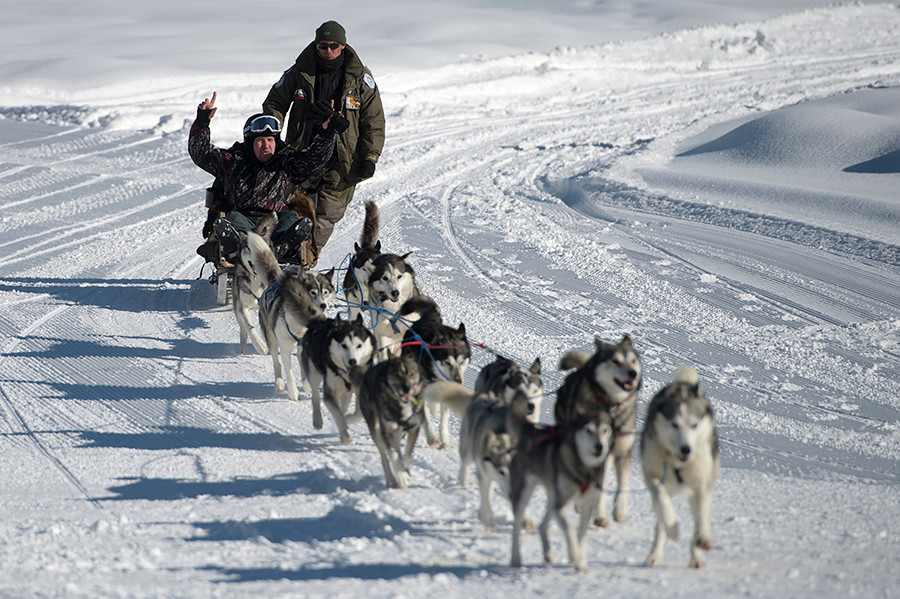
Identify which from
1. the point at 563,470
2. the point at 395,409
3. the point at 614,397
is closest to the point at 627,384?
the point at 614,397

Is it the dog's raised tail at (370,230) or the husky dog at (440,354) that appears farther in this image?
the dog's raised tail at (370,230)

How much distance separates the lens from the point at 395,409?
423 centimetres

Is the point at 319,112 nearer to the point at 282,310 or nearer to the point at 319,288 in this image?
the point at 319,288

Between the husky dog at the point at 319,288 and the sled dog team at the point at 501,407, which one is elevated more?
the husky dog at the point at 319,288

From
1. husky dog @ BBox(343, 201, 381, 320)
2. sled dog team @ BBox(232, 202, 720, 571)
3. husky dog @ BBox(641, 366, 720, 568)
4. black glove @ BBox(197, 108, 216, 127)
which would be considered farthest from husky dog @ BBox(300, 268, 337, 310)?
husky dog @ BBox(641, 366, 720, 568)

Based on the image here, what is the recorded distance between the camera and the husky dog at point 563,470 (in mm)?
3197

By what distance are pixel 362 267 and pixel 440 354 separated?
1775mm

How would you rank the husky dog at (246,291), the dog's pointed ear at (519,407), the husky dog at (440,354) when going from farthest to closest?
1. the husky dog at (246,291)
2. the husky dog at (440,354)
3. the dog's pointed ear at (519,407)

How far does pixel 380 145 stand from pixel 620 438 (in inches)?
194

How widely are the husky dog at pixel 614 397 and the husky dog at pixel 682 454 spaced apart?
0.84 ft

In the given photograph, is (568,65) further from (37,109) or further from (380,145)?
(380,145)

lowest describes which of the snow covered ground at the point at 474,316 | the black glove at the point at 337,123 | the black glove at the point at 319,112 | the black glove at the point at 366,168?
the snow covered ground at the point at 474,316

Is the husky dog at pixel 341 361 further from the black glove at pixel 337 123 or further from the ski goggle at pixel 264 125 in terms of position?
the ski goggle at pixel 264 125

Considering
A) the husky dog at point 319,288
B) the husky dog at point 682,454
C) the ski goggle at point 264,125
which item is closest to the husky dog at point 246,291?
the husky dog at point 319,288
